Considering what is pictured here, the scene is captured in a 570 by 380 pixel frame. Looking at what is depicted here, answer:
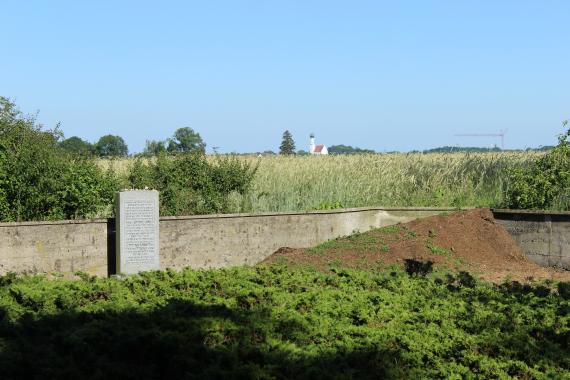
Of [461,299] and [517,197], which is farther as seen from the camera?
[517,197]

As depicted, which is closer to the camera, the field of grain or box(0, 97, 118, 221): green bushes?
box(0, 97, 118, 221): green bushes

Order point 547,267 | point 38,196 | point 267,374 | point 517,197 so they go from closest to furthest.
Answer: point 267,374 < point 38,196 < point 547,267 < point 517,197

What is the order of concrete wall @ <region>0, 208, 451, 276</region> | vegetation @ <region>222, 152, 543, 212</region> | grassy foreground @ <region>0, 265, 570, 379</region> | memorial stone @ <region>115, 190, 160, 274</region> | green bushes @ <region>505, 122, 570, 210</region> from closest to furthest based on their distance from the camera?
grassy foreground @ <region>0, 265, 570, 379</region> < concrete wall @ <region>0, 208, 451, 276</region> < memorial stone @ <region>115, 190, 160, 274</region> < green bushes @ <region>505, 122, 570, 210</region> < vegetation @ <region>222, 152, 543, 212</region>

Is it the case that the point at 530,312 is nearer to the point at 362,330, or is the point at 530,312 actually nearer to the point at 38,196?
the point at 362,330

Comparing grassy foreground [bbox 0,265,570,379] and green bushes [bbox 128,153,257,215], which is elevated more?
green bushes [bbox 128,153,257,215]

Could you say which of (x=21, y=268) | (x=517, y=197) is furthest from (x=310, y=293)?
(x=517, y=197)

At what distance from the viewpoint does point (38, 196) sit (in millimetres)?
14797

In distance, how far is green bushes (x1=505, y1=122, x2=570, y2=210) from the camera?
18.1 m

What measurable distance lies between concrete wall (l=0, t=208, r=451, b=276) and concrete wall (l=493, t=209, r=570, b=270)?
2.30 m

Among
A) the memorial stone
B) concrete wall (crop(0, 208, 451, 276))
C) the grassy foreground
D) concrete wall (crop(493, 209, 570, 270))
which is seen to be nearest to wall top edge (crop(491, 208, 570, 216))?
concrete wall (crop(493, 209, 570, 270))

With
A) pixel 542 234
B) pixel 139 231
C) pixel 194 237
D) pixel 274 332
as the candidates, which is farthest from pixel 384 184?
pixel 274 332

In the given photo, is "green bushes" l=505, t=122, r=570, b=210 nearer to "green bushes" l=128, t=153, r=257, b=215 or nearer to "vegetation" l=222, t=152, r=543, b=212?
"vegetation" l=222, t=152, r=543, b=212

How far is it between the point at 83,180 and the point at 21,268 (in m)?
2.64

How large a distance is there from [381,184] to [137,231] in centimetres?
1093
